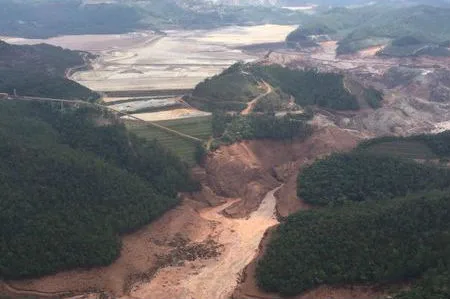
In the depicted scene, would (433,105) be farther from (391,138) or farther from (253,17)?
(253,17)

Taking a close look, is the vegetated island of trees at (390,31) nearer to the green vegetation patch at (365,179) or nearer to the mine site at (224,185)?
the mine site at (224,185)

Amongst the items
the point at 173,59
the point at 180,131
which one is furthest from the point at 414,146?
the point at 173,59

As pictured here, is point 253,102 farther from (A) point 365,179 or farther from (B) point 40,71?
(B) point 40,71

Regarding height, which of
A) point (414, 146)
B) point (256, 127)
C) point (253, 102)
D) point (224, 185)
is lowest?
point (224, 185)

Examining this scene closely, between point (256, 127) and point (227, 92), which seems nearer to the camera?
point (256, 127)

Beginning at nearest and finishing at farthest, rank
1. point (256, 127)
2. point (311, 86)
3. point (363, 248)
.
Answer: point (363, 248) < point (256, 127) < point (311, 86)

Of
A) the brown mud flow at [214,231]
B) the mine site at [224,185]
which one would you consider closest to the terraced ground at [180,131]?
the mine site at [224,185]

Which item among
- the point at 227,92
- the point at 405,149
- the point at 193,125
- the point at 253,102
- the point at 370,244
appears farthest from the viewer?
the point at 227,92
